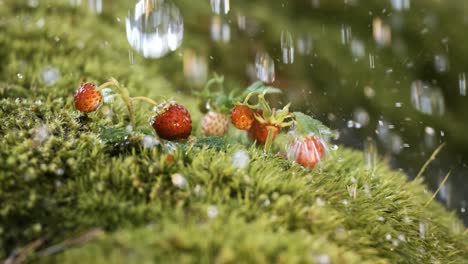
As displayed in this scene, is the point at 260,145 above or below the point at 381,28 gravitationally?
below

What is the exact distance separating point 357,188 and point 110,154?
2.29 ft

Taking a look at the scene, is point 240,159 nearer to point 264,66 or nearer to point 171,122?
point 171,122

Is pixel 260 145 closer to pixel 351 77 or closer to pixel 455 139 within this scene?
pixel 351 77

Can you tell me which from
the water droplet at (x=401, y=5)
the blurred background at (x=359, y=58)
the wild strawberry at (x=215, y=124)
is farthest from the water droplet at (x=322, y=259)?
the water droplet at (x=401, y=5)

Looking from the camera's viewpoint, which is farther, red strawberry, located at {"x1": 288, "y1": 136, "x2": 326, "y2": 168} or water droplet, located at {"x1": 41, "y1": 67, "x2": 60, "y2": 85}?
water droplet, located at {"x1": 41, "y1": 67, "x2": 60, "y2": 85}

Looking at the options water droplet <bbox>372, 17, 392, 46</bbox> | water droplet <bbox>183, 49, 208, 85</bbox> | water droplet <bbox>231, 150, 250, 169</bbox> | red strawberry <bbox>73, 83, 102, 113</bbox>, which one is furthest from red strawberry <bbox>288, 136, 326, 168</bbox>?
water droplet <bbox>372, 17, 392, 46</bbox>

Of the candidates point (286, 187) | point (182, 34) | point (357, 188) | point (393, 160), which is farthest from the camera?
point (182, 34)

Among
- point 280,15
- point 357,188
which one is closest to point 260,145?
point 357,188

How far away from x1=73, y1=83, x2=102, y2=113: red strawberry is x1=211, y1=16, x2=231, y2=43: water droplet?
6.22ft

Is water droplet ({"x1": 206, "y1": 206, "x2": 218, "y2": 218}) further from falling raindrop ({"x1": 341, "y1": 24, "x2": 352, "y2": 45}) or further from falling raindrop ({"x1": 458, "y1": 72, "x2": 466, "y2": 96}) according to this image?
falling raindrop ({"x1": 458, "y1": 72, "x2": 466, "y2": 96})

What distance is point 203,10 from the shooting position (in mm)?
3338

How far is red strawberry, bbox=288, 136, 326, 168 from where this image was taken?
4.75 ft

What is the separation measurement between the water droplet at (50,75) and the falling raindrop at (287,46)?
1487mm

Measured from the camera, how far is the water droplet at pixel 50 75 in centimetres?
199
